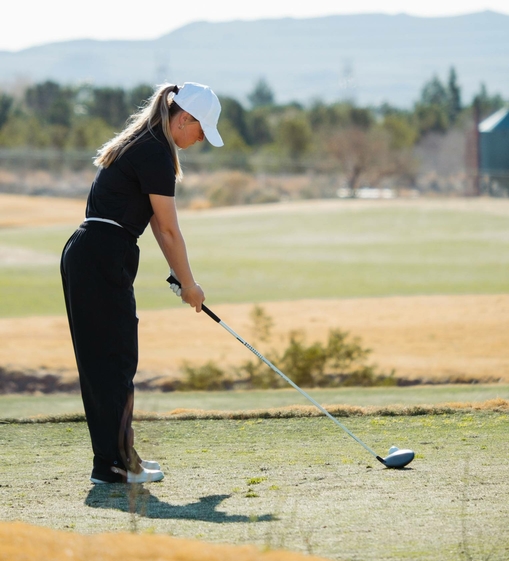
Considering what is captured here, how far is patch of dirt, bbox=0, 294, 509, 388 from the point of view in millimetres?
13211

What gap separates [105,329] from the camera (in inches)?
193

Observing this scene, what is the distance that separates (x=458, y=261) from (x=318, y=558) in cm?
2408

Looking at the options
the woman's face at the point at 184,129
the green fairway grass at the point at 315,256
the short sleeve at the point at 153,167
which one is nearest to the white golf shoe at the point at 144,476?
the short sleeve at the point at 153,167

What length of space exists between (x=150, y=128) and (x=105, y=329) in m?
0.97

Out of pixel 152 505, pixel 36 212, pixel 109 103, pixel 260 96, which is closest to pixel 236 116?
pixel 109 103

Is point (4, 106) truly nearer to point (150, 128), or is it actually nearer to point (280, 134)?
point (280, 134)

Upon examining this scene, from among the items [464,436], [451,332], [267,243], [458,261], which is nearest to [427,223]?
[267,243]

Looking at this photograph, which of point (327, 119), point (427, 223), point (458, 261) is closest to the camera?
point (458, 261)

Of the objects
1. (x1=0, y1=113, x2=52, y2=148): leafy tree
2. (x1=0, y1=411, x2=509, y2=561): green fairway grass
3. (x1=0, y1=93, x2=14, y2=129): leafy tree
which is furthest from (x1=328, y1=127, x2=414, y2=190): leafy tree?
(x1=0, y1=411, x2=509, y2=561): green fairway grass

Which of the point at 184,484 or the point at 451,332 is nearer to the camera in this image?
the point at 184,484

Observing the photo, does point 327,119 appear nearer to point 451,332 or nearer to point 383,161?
point 383,161

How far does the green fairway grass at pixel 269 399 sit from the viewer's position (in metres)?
8.24

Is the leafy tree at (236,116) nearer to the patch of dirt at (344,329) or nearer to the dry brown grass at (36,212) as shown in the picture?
the dry brown grass at (36,212)

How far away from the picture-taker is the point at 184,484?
4.80m
